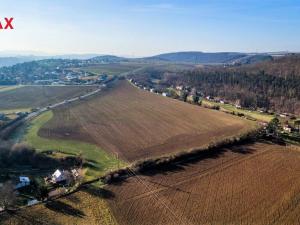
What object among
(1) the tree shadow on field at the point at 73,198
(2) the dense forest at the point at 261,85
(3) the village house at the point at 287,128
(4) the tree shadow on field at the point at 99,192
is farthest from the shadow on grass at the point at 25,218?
(2) the dense forest at the point at 261,85

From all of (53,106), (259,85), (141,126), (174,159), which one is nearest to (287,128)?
(174,159)

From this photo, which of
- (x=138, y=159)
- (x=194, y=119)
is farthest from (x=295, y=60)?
(x=138, y=159)

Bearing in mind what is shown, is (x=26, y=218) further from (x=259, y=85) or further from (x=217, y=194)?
(x=259, y=85)

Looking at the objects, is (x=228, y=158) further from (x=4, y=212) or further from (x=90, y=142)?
(x=4, y=212)

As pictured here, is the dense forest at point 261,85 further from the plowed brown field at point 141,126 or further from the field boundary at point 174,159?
the field boundary at point 174,159

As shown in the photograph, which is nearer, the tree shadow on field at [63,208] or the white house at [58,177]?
the tree shadow on field at [63,208]

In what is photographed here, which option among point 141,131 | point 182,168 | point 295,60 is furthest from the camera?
point 295,60
